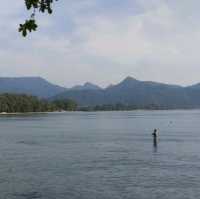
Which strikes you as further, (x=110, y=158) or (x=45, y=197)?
(x=110, y=158)

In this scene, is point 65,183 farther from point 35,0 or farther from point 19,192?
point 35,0

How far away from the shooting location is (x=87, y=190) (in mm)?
36719

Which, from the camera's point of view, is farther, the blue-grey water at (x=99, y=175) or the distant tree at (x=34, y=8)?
the blue-grey water at (x=99, y=175)

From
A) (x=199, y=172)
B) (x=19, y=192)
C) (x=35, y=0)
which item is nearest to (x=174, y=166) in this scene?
(x=199, y=172)

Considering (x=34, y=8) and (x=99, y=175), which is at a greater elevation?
(x=34, y=8)

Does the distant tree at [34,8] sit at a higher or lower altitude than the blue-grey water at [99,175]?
higher

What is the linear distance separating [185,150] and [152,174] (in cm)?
2626

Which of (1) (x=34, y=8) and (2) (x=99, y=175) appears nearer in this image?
(1) (x=34, y=8)

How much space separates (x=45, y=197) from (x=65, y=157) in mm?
26665

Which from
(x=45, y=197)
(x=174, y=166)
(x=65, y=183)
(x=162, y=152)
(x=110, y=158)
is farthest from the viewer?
(x=162, y=152)

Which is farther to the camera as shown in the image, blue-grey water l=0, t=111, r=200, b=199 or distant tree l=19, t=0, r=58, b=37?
blue-grey water l=0, t=111, r=200, b=199

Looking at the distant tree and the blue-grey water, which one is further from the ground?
the distant tree

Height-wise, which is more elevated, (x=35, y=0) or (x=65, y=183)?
(x=35, y=0)

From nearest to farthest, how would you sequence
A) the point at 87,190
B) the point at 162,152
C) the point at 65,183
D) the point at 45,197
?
1. the point at 45,197
2. the point at 87,190
3. the point at 65,183
4. the point at 162,152
